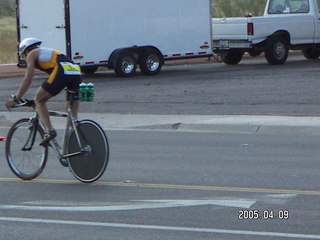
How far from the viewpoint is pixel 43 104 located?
9.73 m

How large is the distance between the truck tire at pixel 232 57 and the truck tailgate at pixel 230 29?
1032mm

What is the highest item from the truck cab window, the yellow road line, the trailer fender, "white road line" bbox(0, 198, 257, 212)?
the truck cab window

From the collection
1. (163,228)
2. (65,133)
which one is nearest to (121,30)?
(65,133)

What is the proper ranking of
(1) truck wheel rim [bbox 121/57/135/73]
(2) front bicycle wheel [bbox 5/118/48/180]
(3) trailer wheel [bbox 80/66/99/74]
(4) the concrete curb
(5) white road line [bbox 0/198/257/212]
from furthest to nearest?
Result: (3) trailer wheel [bbox 80/66/99/74] → (1) truck wheel rim [bbox 121/57/135/73] → (4) the concrete curb → (2) front bicycle wheel [bbox 5/118/48/180] → (5) white road line [bbox 0/198/257/212]

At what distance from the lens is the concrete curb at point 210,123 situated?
49.5ft

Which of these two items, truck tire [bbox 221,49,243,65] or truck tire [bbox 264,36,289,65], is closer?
truck tire [bbox 264,36,289,65]

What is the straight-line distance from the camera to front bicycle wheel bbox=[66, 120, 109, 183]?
970 centimetres

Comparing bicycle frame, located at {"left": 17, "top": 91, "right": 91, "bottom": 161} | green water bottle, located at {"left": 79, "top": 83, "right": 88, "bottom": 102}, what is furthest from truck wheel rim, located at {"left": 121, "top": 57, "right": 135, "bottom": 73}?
green water bottle, located at {"left": 79, "top": 83, "right": 88, "bottom": 102}

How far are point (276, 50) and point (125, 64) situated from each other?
18.2 feet

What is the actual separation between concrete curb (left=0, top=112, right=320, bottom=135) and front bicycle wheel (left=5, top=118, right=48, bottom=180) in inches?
228

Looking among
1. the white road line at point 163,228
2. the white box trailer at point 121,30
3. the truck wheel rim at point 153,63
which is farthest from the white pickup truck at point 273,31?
the white road line at point 163,228

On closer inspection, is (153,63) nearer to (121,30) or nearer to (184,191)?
(121,30)

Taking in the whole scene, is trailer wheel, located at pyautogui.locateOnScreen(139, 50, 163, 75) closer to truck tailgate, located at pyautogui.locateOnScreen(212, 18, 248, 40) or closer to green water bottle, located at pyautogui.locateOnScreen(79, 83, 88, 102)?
truck tailgate, located at pyautogui.locateOnScreen(212, 18, 248, 40)

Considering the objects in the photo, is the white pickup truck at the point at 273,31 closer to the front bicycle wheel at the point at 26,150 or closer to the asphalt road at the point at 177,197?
the asphalt road at the point at 177,197
